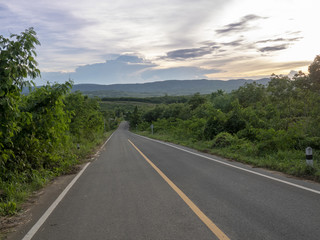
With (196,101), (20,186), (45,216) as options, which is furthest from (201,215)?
(196,101)

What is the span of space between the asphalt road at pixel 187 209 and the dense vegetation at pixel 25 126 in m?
1.47

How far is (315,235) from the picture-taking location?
3525 millimetres

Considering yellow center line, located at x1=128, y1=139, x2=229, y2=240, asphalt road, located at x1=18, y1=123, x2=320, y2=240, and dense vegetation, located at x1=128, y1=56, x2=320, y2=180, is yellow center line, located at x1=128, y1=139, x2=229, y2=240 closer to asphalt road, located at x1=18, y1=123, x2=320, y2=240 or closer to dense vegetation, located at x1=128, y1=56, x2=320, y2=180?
asphalt road, located at x1=18, y1=123, x2=320, y2=240

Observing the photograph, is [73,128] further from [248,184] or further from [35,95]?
[248,184]

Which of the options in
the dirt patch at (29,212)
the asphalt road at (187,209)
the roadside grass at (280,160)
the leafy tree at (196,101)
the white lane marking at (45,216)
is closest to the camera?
the asphalt road at (187,209)

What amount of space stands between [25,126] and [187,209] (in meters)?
5.48

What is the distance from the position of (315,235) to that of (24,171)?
24.6 ft

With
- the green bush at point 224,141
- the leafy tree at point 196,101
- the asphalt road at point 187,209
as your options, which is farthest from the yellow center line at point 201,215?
the leafy tree at point 196,101

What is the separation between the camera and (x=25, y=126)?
24.7 feet

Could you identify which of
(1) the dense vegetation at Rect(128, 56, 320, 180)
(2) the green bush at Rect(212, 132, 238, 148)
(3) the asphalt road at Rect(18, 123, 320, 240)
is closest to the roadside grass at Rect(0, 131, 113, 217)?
(3) the asphalt road at Rect(18, 123, 320, 240)

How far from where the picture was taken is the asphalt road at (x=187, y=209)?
3795mm

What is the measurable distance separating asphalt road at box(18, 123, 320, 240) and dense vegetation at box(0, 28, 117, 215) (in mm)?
1475

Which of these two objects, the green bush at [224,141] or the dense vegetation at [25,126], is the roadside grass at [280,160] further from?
the dense vegetation at [25,126]

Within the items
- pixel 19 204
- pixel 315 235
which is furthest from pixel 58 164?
pixel 315 235
